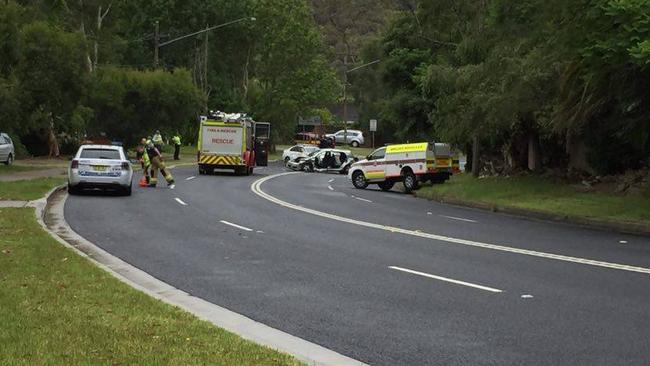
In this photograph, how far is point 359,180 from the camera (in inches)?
1396

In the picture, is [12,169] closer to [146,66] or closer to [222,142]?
[222,142]

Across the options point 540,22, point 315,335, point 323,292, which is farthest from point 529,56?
point 315,335

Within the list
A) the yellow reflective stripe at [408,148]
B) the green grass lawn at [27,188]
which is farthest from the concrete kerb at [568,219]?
the green grass lawn at [27,188]

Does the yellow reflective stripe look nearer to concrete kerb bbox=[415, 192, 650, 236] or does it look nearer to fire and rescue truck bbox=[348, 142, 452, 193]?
fire and rescue truck bbox=[348, 142, 452, 193]

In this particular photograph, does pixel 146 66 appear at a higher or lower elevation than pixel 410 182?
higher

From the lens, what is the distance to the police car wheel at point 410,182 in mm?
33219

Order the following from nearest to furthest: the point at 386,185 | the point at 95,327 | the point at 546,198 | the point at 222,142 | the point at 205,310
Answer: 1. the point at 95,327
2. the point at 205,310
3. the point at 546,198
4. the point at 386,185
5. the point at 222,142

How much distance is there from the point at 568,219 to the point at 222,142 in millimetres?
22020

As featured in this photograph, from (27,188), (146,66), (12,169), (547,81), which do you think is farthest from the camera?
(146,66)

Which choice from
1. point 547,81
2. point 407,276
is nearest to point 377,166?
point 547,81

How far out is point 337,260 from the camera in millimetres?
12414

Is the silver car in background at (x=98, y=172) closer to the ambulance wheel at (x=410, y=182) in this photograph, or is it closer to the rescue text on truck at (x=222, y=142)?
the ambulance wheel at (x=410, y=182)

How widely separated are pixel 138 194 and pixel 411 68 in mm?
32203

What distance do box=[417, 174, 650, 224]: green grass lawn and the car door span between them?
10.5 ft
